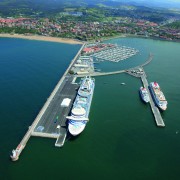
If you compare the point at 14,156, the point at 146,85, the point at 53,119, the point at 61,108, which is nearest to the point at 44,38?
the point at 146,85

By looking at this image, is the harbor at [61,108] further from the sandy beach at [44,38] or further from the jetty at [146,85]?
Answer: the sandy beach at [44,38]

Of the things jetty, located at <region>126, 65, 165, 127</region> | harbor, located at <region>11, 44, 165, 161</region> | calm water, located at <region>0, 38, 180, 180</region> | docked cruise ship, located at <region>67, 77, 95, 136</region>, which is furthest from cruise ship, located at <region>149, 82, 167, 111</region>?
docked cruise ship, located at <region>67, 77, 95, 136</region>

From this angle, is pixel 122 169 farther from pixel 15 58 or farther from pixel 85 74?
pixel 15 58

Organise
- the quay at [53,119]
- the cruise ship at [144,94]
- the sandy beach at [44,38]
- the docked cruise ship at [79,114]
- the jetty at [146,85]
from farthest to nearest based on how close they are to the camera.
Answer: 1. the sandy beach at [44,38]
2. the cruise ship at [144,94]
3. the jetty at [146,85]
4. the docked cruise ship at [79,114]
5. the quay at [53,119]

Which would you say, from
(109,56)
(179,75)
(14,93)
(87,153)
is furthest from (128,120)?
(109,56)

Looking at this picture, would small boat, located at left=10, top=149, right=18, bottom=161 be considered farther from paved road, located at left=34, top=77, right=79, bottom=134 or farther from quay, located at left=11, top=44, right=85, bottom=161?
paved road, located at left=34, top=77, right=79, bottom=134

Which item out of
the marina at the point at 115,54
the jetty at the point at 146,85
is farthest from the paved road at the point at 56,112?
the marina at the point at 115,54
